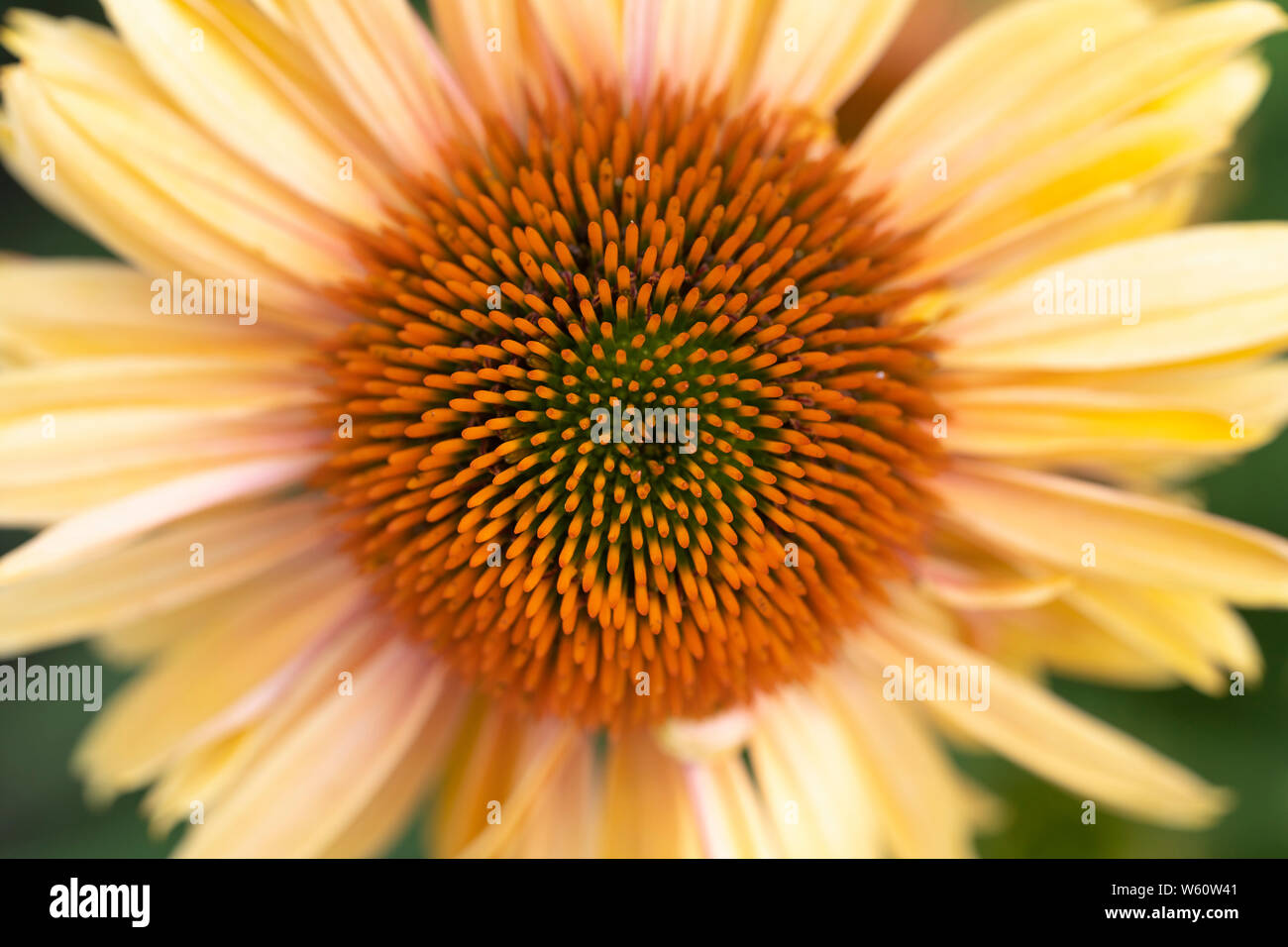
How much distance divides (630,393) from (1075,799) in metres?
1.37

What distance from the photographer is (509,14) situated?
118 cm

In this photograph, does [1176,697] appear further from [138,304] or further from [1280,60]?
[138,304]

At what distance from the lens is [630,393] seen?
1.07m

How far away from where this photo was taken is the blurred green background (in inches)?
72.3

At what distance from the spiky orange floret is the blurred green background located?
37.9 inches

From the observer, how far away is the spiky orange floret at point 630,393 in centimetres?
110
